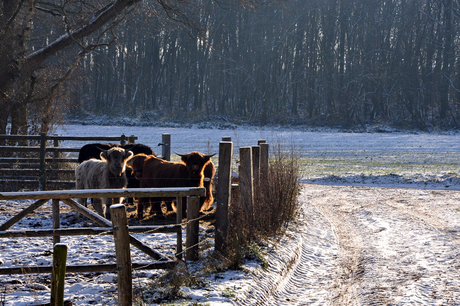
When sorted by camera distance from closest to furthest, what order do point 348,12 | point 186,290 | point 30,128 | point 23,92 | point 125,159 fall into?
point 186,290 → point 125,159 → point 23,92 → point 30,128 → point 348,12

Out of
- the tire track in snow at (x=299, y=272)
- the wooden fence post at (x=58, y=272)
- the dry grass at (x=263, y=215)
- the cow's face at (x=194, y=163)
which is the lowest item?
the tire track in snow at (x=299, y=272)

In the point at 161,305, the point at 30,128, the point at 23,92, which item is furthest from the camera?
the point at 30,128

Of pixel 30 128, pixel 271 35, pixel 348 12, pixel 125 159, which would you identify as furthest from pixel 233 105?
pixel 125 159

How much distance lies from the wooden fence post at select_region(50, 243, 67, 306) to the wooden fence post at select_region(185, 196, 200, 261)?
274cm

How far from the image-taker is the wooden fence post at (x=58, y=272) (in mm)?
2950

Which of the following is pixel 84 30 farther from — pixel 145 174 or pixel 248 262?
pixel 248 262

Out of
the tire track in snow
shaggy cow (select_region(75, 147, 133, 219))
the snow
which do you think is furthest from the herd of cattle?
the tire track in snow

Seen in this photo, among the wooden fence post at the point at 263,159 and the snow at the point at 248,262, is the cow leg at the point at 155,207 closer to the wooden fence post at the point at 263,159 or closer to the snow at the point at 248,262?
the snow at the point at 248,262

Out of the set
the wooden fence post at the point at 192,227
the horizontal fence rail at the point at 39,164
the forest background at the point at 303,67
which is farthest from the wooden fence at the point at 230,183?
the forest background at the point at 303,67

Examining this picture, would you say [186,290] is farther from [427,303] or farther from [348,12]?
[348,12]

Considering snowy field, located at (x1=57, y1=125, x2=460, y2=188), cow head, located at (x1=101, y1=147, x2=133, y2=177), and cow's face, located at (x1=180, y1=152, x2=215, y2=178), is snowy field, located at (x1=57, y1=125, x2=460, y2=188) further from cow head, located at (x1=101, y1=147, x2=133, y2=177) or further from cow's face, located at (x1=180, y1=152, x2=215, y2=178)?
cow head, located at (x1=101, y1=147, x2=133, y2=177)

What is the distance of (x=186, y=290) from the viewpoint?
503cm

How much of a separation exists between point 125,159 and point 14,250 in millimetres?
3498

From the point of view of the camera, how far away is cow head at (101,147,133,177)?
9367 millimetres
